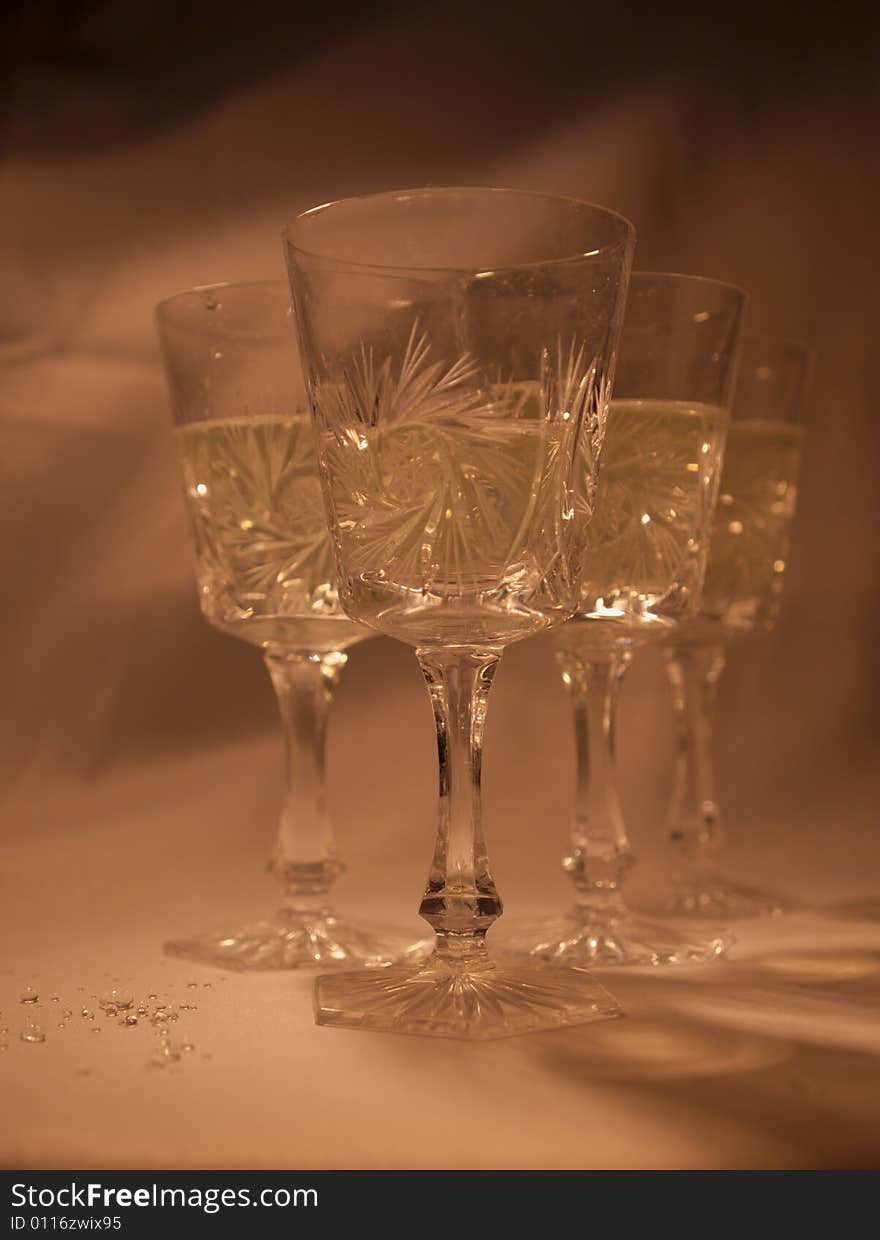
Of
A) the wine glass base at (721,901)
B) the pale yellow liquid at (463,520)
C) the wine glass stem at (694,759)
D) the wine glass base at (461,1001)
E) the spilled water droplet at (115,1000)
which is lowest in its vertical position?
the wine glass base at (721,901)

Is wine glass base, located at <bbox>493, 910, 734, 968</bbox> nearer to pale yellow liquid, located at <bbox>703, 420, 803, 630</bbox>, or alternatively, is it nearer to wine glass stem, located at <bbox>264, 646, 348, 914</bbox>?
wine glass stem, located at <bbox>264, 646, 348, 914</bbox>

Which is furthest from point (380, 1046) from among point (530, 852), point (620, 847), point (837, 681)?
point (837, 681)

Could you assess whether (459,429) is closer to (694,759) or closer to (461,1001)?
(461,1001)

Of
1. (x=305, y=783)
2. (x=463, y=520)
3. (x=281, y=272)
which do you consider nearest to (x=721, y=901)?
(x=305, y=783)

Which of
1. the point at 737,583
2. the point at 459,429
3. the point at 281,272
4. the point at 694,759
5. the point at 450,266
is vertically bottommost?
the point at 694,759

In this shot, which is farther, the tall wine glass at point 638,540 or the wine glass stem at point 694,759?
the wine glass stem at point 694,759

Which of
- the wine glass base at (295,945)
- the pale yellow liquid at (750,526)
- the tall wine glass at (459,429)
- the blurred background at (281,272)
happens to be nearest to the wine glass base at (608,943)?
the wine glass base at (295,945)

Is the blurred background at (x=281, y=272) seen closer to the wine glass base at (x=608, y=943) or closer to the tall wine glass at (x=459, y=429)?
the wine glass base at (x=608, y=943)
